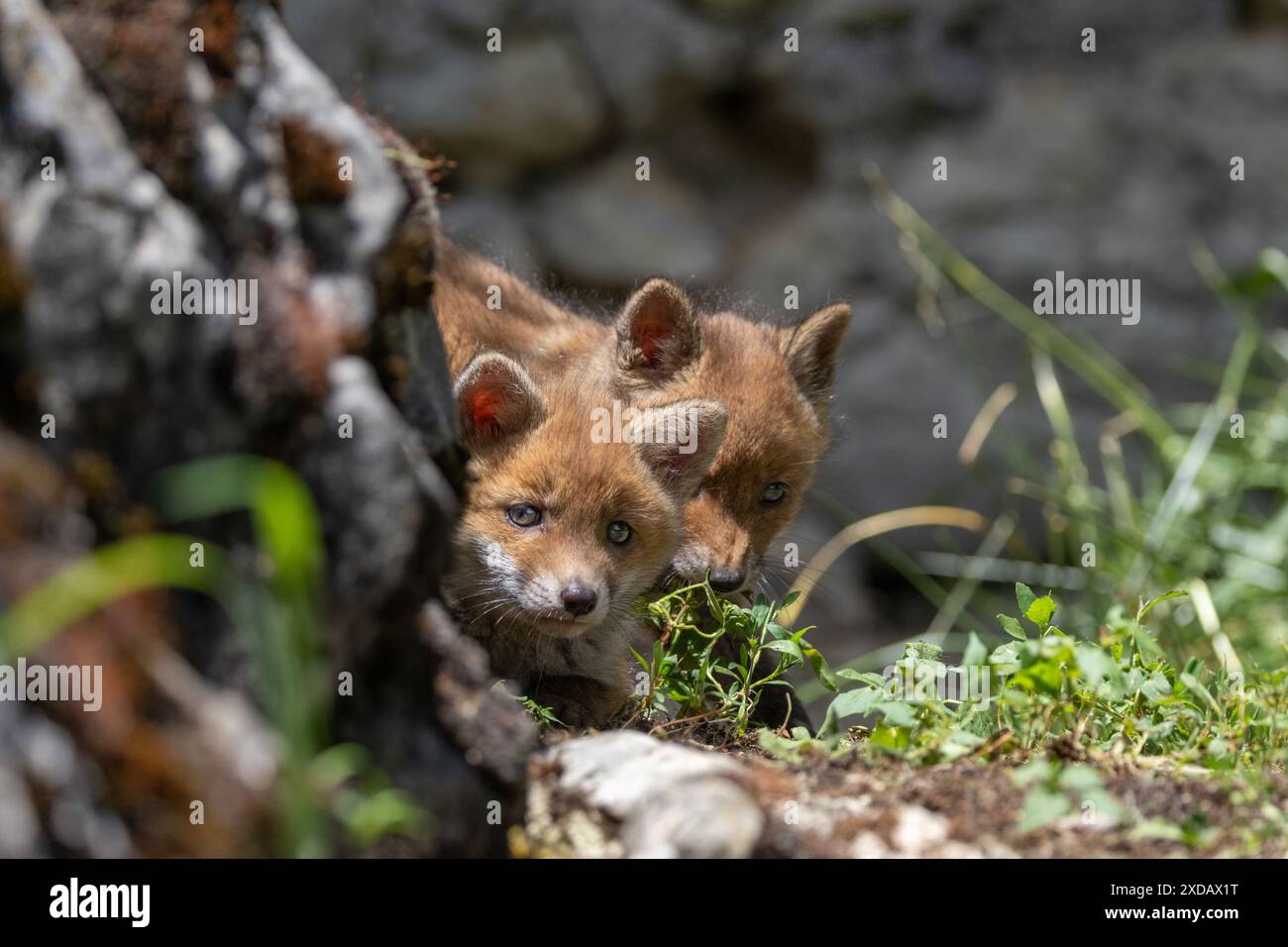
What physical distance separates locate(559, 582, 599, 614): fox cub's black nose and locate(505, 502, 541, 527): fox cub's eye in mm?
336

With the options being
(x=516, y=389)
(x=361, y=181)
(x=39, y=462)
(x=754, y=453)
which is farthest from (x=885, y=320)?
(x=39, y=462)

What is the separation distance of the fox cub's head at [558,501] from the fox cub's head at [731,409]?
0.39m

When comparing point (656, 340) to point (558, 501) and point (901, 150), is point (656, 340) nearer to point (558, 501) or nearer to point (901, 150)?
point (558, 501)

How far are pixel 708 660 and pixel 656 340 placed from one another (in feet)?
4.84

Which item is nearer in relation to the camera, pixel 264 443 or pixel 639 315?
pixel 264 443

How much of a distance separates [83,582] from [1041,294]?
855 centimetres

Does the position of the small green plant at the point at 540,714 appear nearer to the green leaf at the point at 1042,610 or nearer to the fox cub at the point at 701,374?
the fox cub at the point at 701,374

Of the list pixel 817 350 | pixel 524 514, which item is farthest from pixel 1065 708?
pixel 817 350

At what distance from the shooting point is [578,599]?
3869 mm

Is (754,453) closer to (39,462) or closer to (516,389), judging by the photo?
(516,389)

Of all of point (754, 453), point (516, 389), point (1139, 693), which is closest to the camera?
point (1139, 693)

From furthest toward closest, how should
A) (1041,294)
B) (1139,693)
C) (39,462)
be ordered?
1. (1041,294)
2. (1139,693)
3. (39,462)

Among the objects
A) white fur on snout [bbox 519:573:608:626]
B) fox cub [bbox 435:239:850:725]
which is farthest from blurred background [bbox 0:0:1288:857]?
white fur on snout [bbox 519:573:608:626]

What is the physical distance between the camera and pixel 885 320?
1000 cm
